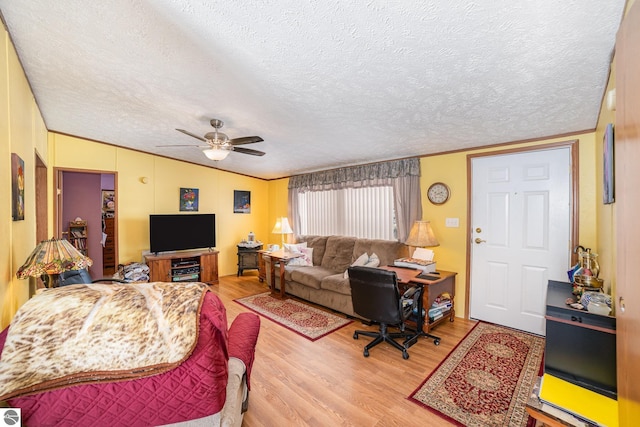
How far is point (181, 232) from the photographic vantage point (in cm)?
497

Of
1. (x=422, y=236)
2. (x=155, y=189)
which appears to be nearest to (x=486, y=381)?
(x=422, y=236)

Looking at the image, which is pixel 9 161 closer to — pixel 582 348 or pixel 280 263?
pixel 280 263

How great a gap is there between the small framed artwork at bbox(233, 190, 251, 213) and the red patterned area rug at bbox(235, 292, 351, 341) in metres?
2.28

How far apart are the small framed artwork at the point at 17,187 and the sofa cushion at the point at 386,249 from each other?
3.63 m

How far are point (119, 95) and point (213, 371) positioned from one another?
110 inches

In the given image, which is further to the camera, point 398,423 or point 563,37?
point 398,423

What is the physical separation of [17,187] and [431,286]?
3680mm

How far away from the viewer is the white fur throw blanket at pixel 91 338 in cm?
83

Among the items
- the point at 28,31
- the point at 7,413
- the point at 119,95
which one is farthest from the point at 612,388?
the point at 119,95

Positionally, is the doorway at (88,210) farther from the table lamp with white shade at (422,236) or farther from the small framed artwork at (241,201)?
the table lamp with white shade at (422,236)

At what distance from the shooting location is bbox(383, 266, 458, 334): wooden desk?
2994mm

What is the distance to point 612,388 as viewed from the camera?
1495 mm

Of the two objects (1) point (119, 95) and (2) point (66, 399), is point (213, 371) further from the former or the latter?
(1) point (119, 95)

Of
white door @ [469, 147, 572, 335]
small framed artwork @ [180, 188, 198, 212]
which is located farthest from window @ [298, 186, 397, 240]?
small framed artwork @ [180, 188, 198, 212]
